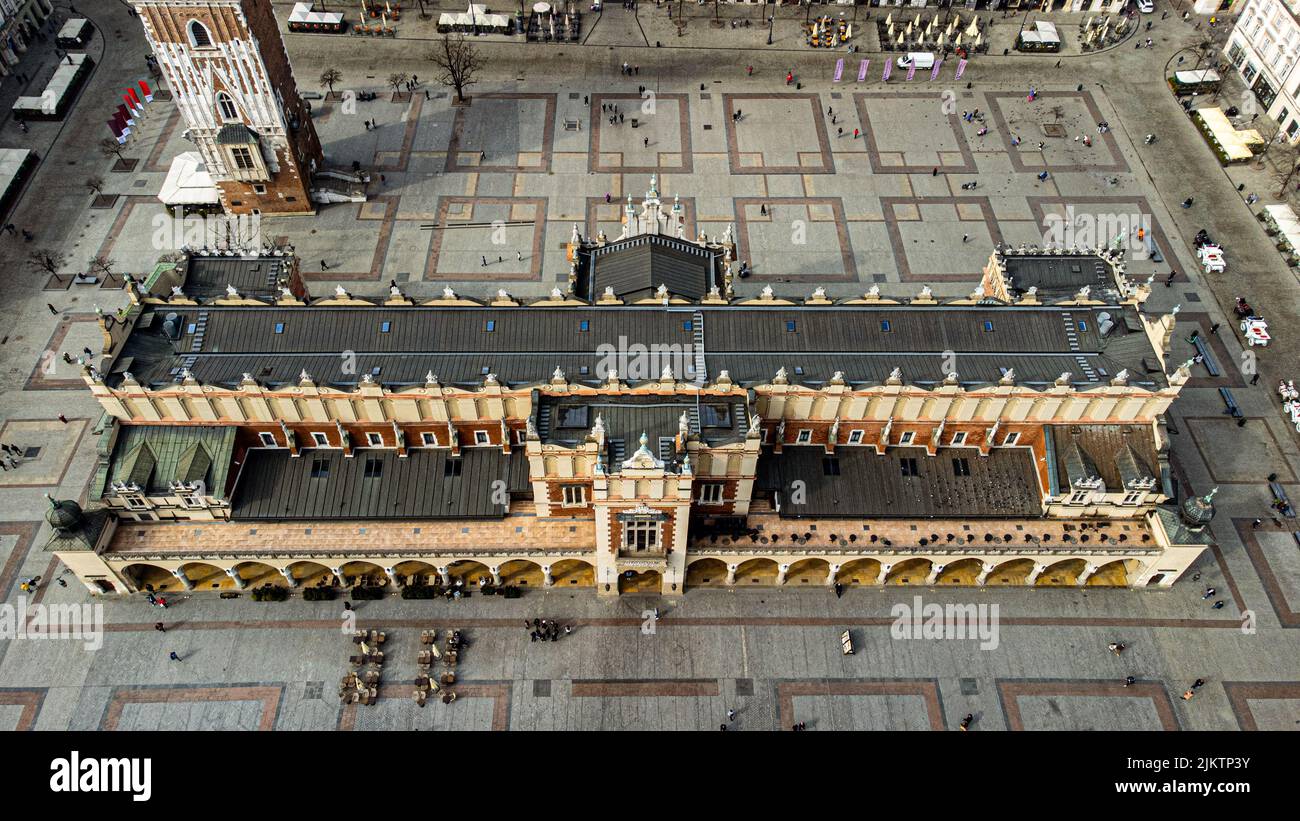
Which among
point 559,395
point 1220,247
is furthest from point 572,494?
point 1220,247

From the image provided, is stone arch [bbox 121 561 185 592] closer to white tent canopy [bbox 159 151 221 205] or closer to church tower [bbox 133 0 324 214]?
church tower [bbox 133 0 324 214]

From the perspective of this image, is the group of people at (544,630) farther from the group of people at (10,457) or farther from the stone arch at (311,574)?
the group of people at (10,457)

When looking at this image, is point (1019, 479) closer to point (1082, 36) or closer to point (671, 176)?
point (671, 176)

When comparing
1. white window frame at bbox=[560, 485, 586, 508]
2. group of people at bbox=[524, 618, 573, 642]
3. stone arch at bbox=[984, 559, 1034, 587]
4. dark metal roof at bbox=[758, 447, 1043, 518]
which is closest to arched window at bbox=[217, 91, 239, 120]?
white window frame at bbox=[560, 485, 586, 508]

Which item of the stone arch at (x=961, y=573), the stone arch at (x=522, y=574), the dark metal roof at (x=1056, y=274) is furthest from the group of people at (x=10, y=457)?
the dark metal roof at (x=1056, y=274)

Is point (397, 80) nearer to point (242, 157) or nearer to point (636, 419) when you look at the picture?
point (242, 157)

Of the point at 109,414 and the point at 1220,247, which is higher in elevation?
the point at 1220,247
